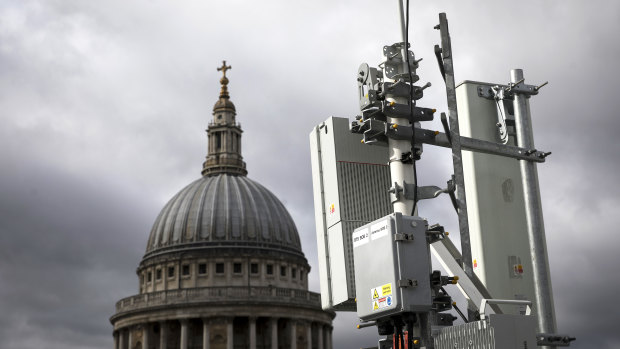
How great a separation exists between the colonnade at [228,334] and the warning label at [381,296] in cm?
9091

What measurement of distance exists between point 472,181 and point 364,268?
12.7 ft

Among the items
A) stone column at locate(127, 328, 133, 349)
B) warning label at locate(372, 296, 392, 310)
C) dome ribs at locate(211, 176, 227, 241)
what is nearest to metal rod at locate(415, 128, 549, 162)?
warning label at locate(372, 296, 392, 310)

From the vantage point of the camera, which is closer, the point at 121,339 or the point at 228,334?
the point at 228,334

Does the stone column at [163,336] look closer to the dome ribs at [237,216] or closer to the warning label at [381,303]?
the dome ribs at [237,216]

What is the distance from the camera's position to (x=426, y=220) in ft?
41.2

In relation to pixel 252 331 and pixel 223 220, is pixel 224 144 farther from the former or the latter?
pixel 252 331

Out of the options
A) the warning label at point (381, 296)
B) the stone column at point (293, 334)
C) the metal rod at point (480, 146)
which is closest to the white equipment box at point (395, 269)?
the warning label at point (381, 296)

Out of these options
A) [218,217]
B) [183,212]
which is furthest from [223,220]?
[183,212]

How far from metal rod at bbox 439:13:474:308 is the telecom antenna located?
17 mm

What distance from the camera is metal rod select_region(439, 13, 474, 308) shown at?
12.6 m

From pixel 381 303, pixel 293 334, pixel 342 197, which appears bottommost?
pixel 381 303

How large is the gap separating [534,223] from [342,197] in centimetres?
336

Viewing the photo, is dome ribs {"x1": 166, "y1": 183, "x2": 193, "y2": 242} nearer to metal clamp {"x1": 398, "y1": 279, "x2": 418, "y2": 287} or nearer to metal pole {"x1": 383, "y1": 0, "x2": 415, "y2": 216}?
metal pole {"x1": 383, "y1": 0, "x2": 415, "y2": 216}

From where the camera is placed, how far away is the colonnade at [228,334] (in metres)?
101
